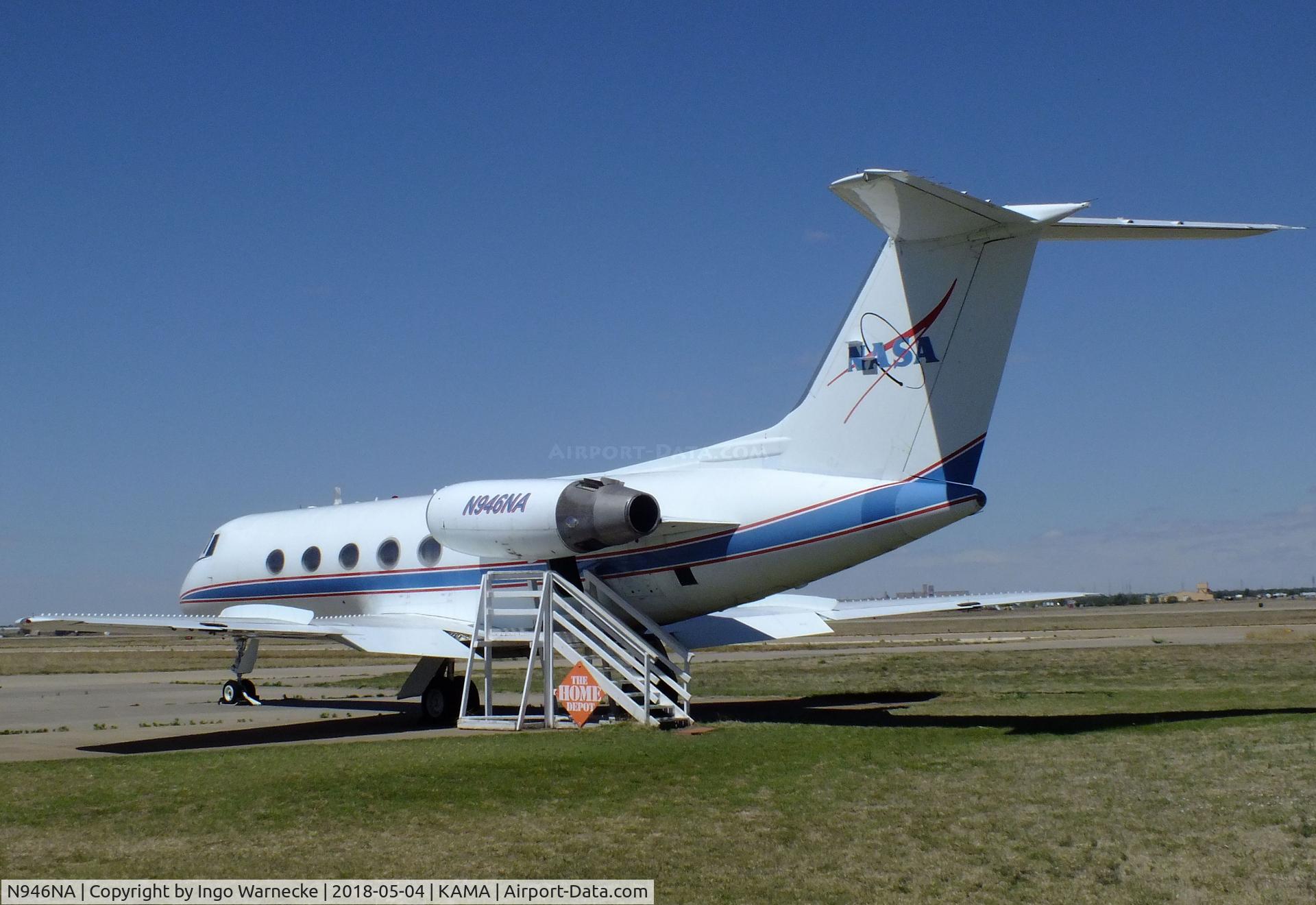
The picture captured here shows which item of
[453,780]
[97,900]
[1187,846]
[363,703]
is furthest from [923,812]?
[363,703]

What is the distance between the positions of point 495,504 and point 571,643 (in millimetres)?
2372

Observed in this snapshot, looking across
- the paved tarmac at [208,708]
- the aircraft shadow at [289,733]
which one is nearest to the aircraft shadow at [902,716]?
the paved tarmac at [208,708]

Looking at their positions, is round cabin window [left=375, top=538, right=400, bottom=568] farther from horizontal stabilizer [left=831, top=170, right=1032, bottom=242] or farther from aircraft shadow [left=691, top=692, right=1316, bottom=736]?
horizontal stabilizer [left=831, top=170, right=1032, bottom=242]

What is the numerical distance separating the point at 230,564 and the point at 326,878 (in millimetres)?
18164

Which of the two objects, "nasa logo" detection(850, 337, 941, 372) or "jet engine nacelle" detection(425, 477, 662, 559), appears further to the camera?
"jet engine nacelle" detection(425, 477, 662, 559)

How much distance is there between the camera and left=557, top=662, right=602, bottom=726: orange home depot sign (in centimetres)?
1521

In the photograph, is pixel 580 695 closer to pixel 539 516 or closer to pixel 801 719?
pixel 539 516

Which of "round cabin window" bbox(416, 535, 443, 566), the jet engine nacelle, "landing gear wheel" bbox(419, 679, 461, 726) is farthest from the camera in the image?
"round cabin window" bbox(416, 535, 443, 566)

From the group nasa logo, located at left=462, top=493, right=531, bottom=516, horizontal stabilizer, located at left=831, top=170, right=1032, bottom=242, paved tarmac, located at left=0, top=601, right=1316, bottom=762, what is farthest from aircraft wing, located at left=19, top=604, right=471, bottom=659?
horizontal stabilizer, located at left=831, top=170, right=1032, bottom=242

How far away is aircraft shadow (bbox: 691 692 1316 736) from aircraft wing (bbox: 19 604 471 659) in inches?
163

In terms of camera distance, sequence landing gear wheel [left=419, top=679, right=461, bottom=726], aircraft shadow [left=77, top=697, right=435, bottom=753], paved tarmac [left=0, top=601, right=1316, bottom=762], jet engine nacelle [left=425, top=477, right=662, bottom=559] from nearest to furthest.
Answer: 1. aircraft shadow [left=77, top=697, right=435, bottom=753]
2. jet engine nacelle [left=425, top=477, right=662, bottom=559]
3. paved tarmac [left=0, top=601, right=1316, bottom=762]
4. landing gear wheel [left=419, top=679, right=461, bottom=726]

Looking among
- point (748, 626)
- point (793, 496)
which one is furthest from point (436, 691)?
point (793, 496)

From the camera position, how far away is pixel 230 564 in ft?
77.6

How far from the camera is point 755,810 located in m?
8.84
